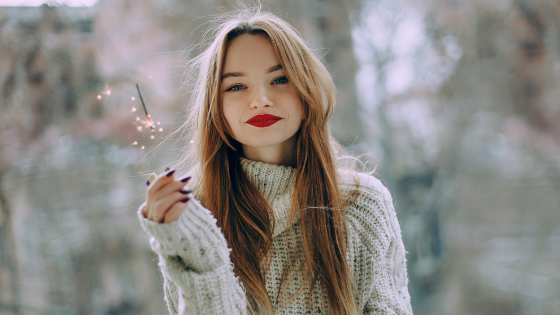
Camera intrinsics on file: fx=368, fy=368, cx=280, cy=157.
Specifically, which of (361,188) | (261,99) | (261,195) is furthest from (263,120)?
(361,188)

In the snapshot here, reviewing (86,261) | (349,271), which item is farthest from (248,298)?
(86,261)

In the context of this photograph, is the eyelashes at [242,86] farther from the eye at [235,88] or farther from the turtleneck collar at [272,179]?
the turtleneck collar at [272,179]

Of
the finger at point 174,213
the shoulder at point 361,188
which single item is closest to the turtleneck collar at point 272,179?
the shoulder at point 361,188

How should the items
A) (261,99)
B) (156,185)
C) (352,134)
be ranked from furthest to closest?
(352,134) < (261,99) < (156,185)

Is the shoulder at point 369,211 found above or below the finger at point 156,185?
below

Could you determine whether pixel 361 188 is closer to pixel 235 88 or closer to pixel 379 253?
pixel 379 253

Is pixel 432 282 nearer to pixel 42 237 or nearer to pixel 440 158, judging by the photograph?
pixel 440 158

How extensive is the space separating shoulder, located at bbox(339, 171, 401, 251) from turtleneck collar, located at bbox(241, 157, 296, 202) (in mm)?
123

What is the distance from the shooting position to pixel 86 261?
1577mm

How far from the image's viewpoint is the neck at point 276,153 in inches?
30.9

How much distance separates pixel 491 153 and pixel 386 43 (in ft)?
2.58

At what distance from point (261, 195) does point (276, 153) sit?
99mm

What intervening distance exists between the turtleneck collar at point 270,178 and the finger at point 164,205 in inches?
11.0

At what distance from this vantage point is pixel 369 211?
0.77 meters
